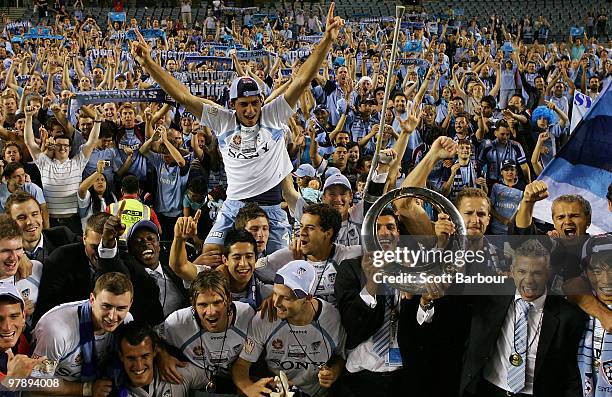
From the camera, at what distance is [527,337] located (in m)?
4.07

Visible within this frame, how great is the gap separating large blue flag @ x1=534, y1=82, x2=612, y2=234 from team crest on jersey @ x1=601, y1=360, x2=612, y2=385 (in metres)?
1.48

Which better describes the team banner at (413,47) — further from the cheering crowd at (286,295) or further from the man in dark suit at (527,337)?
the man in dark suit at (527,337)

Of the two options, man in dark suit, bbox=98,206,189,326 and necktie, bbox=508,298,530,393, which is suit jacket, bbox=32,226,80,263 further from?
necktie, bbox=508,298,530,393

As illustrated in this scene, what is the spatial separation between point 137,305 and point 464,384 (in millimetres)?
1890

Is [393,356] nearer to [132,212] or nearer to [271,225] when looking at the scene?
[271,225]

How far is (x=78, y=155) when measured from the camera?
24.5 feet

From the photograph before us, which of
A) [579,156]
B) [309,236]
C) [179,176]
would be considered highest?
[579,156]

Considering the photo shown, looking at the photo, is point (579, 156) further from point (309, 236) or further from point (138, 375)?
point (138, 375)

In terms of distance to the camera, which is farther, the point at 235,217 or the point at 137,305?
the point at 235,217

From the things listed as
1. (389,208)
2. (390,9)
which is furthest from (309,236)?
(390,9)

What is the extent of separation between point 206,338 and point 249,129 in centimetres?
180

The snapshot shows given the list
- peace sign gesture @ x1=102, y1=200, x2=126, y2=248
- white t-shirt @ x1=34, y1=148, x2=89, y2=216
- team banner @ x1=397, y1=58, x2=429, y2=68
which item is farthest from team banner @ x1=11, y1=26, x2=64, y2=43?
peace sign gesture @ x1=102, y1=200, x2=126, y2=248

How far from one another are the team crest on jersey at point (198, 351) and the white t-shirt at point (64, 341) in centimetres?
46

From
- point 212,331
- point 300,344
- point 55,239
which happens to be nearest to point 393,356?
point 300,344
